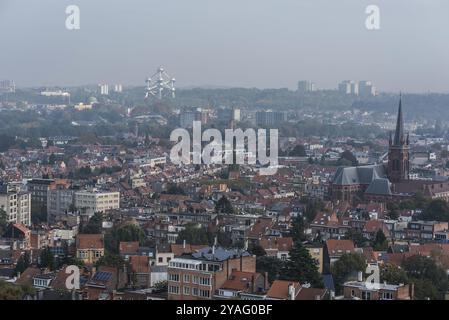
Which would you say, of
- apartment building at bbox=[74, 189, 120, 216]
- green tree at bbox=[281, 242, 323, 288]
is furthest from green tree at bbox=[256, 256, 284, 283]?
apartment building at bbox=[74, 189, 120, 216]

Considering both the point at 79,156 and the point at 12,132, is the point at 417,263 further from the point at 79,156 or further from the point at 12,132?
the point at 12,132

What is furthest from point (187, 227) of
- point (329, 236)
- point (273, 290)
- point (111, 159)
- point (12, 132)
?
point (12, 132)

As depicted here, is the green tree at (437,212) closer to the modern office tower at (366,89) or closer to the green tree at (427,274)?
the green tree at (427,274)

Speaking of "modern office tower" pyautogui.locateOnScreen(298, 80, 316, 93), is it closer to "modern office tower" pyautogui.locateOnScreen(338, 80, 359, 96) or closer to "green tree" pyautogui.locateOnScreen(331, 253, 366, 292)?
"modern office tower" pyautogui.locateOnScreen(338, 80, 359, 96)

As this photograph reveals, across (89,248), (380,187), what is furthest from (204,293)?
(380,187)

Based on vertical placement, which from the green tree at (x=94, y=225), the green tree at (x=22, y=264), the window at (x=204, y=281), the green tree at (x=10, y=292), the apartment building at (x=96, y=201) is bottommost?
the apartment building at (x=96, y=201)

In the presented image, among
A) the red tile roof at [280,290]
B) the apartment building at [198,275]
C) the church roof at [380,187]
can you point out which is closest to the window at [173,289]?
the apartment building at [198,275]

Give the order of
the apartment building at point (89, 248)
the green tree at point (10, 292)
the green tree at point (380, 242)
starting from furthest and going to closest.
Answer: the green tree at point (380, 242) < the apartment building at point (89, 248) < the green tree at point (10, 292)
